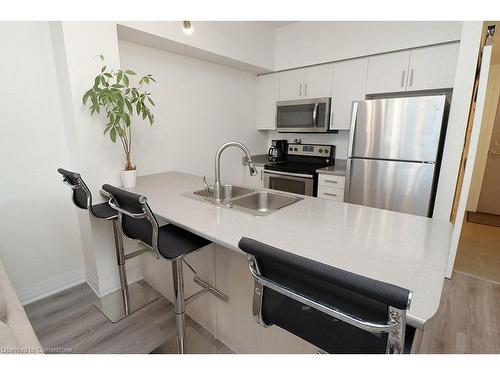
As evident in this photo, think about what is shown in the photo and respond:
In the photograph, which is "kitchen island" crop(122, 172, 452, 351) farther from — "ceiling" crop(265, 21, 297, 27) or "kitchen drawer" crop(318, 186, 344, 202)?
"ceiling" crop(265, 21, 297, 27)

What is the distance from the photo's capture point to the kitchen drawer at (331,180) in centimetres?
270

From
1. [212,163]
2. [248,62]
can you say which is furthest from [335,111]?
[212,163]

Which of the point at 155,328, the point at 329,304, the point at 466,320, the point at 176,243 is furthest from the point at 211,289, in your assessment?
the point at 466,320

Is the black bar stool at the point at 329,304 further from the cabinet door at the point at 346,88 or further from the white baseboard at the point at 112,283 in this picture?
the cabinet door at the point at 346,88

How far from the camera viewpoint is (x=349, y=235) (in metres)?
1.10

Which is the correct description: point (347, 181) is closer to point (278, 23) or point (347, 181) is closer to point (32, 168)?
point (278, 23)

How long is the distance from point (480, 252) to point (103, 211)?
3.73m

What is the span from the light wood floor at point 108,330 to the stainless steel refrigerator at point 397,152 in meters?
1.84

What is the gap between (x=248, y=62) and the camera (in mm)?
2973

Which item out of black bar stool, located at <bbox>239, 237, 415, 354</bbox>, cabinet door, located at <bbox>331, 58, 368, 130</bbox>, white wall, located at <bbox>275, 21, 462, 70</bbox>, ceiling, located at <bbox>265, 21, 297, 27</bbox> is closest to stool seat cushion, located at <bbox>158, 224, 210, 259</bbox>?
black bar stool, located at <bbox>239, 237, 415, 354</bbox>

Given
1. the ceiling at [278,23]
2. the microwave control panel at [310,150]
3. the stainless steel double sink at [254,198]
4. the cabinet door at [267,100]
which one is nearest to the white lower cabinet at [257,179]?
the microwave control panel at [310,150]
